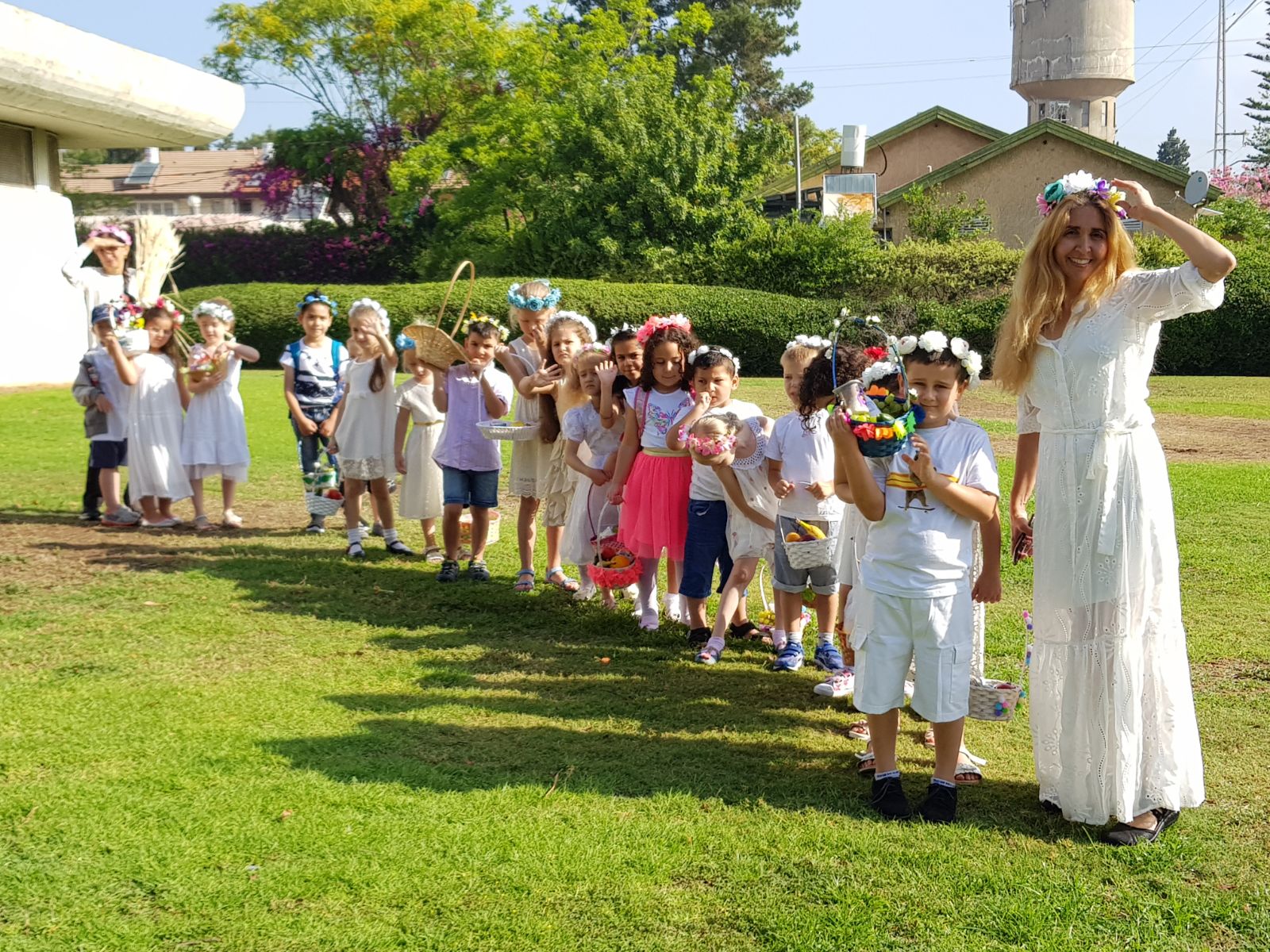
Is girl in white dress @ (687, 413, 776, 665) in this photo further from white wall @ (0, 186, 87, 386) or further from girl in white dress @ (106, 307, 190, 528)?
white wall @ (0, 186, 87, 386)

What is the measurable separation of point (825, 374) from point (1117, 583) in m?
2.00

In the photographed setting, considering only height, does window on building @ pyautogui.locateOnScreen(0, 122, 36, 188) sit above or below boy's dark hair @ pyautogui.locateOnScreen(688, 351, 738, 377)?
above

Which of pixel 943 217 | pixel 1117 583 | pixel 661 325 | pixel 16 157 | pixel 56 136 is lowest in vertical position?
pixel 1117 583

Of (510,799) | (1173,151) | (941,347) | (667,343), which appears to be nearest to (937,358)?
(941,347)

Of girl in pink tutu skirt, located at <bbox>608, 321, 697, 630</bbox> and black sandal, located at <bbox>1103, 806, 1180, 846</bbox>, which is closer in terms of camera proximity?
black sandal, located at <bbox>1103, 806, 1180, 846</bbox>

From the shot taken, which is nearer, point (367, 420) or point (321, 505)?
point (367, 420)

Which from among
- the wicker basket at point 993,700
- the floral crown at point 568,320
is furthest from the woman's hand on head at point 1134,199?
the floral crown at point 568,320

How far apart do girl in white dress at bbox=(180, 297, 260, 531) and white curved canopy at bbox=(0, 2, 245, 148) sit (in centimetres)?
1075

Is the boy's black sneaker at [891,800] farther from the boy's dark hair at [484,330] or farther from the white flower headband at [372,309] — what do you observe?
the white flower headband at [372,309]

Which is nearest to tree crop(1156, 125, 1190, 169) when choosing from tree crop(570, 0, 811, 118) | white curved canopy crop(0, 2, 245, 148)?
tree crop(570, 0, 811, 118)

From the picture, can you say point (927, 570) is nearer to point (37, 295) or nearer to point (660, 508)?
point (660, 508)

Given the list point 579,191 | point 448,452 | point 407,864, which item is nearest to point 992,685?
point 407,864

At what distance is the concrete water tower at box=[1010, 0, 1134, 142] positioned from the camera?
1576 inches

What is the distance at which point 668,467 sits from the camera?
6.68 m
